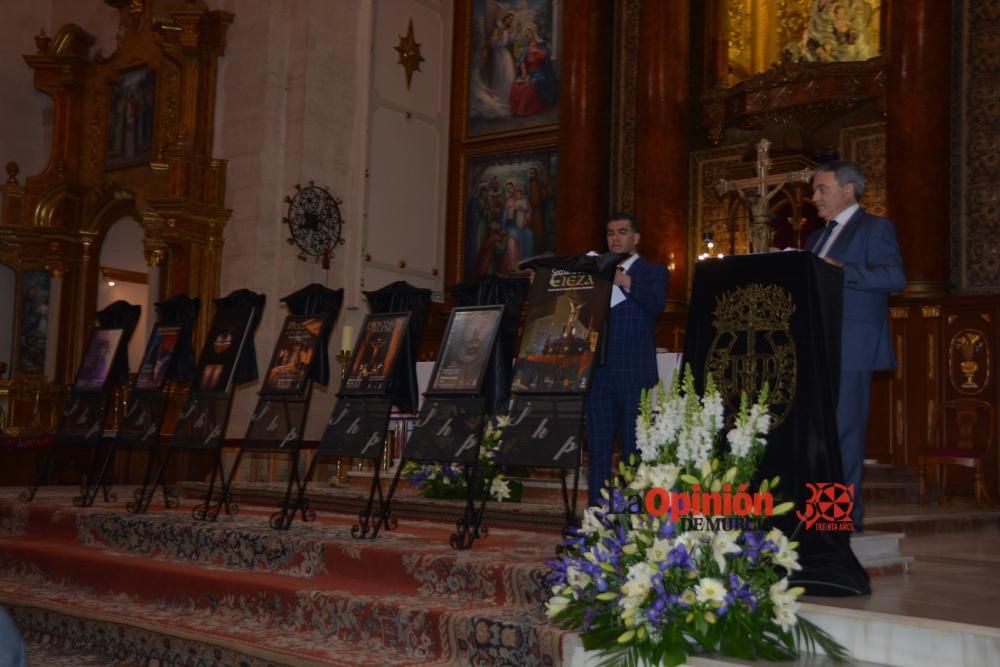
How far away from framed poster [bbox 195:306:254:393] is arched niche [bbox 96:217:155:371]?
6439 mm

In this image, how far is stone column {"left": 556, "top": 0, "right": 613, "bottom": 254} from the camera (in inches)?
477

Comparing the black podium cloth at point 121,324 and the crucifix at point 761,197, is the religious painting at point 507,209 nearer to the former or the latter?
the black podium cloth at point 121,324

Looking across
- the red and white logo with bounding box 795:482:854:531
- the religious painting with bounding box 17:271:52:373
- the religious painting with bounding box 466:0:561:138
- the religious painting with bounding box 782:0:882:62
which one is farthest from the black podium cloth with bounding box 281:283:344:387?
the religious painting with bounding box 17:271:52:373

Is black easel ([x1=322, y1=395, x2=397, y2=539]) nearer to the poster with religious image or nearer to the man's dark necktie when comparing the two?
the poster with religious image

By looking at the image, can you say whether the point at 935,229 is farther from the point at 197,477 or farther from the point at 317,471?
the point at 197,477

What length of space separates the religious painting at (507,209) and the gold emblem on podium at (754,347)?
346 inches

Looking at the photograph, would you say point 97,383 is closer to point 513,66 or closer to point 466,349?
point 466,349

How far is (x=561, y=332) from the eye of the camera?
5.28 meters

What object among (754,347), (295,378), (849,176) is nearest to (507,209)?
(295,378)

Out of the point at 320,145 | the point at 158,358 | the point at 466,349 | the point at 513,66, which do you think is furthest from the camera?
the point at 513,66

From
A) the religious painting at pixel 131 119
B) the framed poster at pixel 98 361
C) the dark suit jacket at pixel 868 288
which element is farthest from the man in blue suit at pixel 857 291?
the religious painting at pixel 131 119

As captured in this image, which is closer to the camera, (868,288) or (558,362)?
(868,288)

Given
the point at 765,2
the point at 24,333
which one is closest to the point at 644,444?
the point at 765,2

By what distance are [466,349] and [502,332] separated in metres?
0.24
